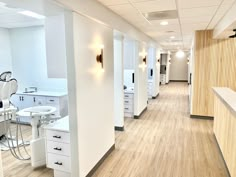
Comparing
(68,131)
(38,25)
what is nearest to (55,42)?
(68,131)

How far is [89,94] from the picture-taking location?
2646mm

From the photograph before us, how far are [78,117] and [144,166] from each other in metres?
1.49

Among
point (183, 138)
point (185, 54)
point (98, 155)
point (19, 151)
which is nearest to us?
point (98, 155)

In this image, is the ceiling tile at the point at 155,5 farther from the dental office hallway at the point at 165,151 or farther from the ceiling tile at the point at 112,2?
the dental office hallway at the point at 165,151

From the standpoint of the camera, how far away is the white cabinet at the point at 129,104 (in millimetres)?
5637

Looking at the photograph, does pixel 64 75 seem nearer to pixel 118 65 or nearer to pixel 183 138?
pixel 118 65

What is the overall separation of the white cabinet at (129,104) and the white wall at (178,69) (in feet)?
39.2

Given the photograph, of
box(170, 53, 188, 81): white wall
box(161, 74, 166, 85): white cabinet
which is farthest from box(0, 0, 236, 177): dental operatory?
→ box(170, 53, 188, 81): white wall

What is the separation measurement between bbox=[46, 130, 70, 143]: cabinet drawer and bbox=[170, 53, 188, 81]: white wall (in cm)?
1536

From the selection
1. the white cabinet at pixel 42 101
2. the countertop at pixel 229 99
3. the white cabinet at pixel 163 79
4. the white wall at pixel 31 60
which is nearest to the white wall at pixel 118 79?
the white cabinet at pixel 42 101

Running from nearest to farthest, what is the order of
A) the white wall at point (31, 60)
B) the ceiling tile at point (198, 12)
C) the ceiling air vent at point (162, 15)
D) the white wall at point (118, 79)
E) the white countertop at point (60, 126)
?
the white countertop at point (60, 126)
the ceiling tile at point (198, 12)
the ceiling air vent at point (162, 15)
the white wall at point (118, 79)
the white wall at point (31, 60)

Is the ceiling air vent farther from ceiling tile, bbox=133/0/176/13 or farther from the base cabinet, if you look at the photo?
the base cabinet

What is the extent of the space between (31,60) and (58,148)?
12.2 feet

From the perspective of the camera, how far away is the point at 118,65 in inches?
174
